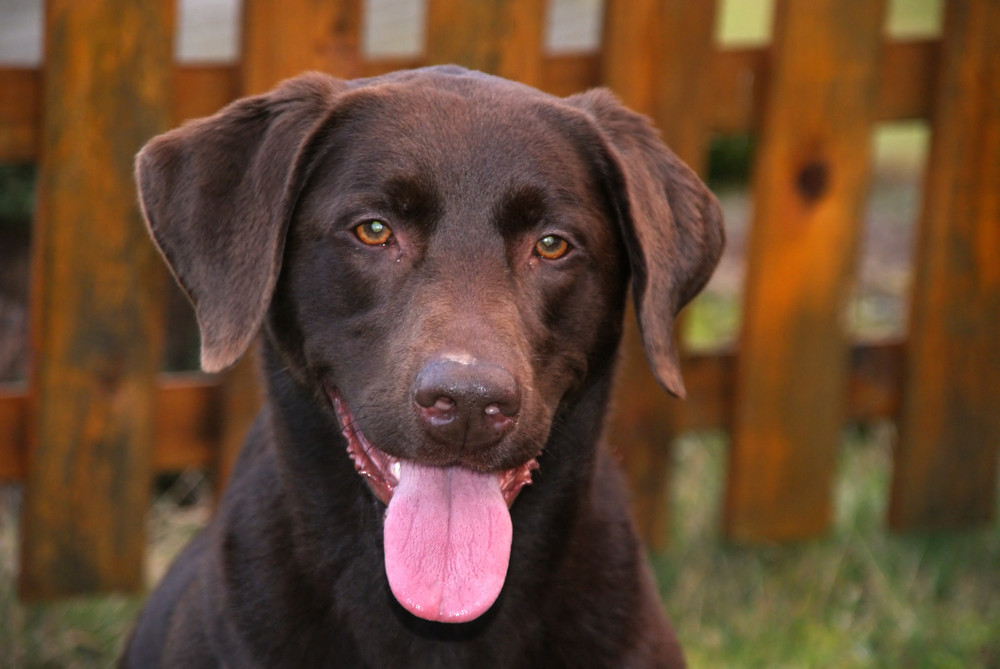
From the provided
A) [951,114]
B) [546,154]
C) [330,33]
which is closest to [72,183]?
[330,33]

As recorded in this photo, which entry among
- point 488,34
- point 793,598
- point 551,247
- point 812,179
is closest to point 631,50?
point 488,34

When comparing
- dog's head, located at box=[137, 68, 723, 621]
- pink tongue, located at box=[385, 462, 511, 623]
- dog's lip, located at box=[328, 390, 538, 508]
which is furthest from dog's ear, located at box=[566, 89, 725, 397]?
pink tongue, located at box=[385, 462, 511, 623]

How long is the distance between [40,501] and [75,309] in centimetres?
61

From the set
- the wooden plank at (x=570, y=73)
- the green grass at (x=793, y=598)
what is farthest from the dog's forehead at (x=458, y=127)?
the green grass at (x=793, y=598)

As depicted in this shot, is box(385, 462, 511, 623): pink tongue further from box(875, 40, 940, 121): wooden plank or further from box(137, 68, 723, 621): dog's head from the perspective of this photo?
box(875, 40, 940, 121): wooden plank

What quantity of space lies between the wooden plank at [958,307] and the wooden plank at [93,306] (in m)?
2.60

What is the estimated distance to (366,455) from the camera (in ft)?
9.23

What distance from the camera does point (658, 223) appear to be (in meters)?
2.91

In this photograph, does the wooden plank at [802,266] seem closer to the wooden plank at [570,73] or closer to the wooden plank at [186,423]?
the wooden plank at [570,73]

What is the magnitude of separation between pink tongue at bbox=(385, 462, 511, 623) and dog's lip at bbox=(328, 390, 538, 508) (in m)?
0.05

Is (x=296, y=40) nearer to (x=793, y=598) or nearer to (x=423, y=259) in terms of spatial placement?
(x=423, y=259)

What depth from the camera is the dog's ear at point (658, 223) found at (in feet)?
9.46

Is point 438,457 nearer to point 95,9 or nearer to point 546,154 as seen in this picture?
point 546,154

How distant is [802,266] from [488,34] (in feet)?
4.36
